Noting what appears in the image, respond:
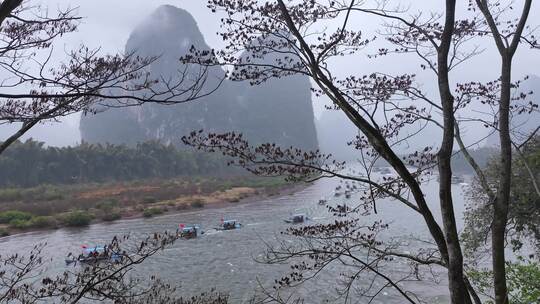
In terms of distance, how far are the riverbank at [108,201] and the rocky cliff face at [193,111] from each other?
4543cm

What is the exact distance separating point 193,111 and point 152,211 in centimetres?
6740

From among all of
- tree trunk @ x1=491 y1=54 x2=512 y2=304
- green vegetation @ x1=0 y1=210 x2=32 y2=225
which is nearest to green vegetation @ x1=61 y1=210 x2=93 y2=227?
green vegetation @ x1=0 y1=210 x2=32 y2=225

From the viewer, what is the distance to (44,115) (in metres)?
4.01

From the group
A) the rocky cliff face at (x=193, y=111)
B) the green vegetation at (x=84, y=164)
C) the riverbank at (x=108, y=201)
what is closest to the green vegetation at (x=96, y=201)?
the riverbank at (x=108, y=201)

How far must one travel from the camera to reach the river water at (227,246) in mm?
13148

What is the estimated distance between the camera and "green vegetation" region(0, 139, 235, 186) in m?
43.0

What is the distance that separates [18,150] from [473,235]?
44515mm

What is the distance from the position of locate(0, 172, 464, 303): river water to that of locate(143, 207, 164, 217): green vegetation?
1.05 metres

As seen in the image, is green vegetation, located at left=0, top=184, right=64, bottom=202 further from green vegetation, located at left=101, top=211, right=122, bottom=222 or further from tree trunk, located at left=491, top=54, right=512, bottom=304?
tree trunk, located at left=491, top=54, right=512, bottom=304

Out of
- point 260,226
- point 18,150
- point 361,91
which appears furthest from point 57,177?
point 361,91

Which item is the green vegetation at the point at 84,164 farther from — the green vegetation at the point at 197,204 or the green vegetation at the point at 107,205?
the green vegetation at the point at 197,204

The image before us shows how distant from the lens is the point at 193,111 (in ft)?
313

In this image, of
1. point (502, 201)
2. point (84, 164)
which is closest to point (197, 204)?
point (84, 164)

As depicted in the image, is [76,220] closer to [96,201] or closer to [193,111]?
[96,201]
